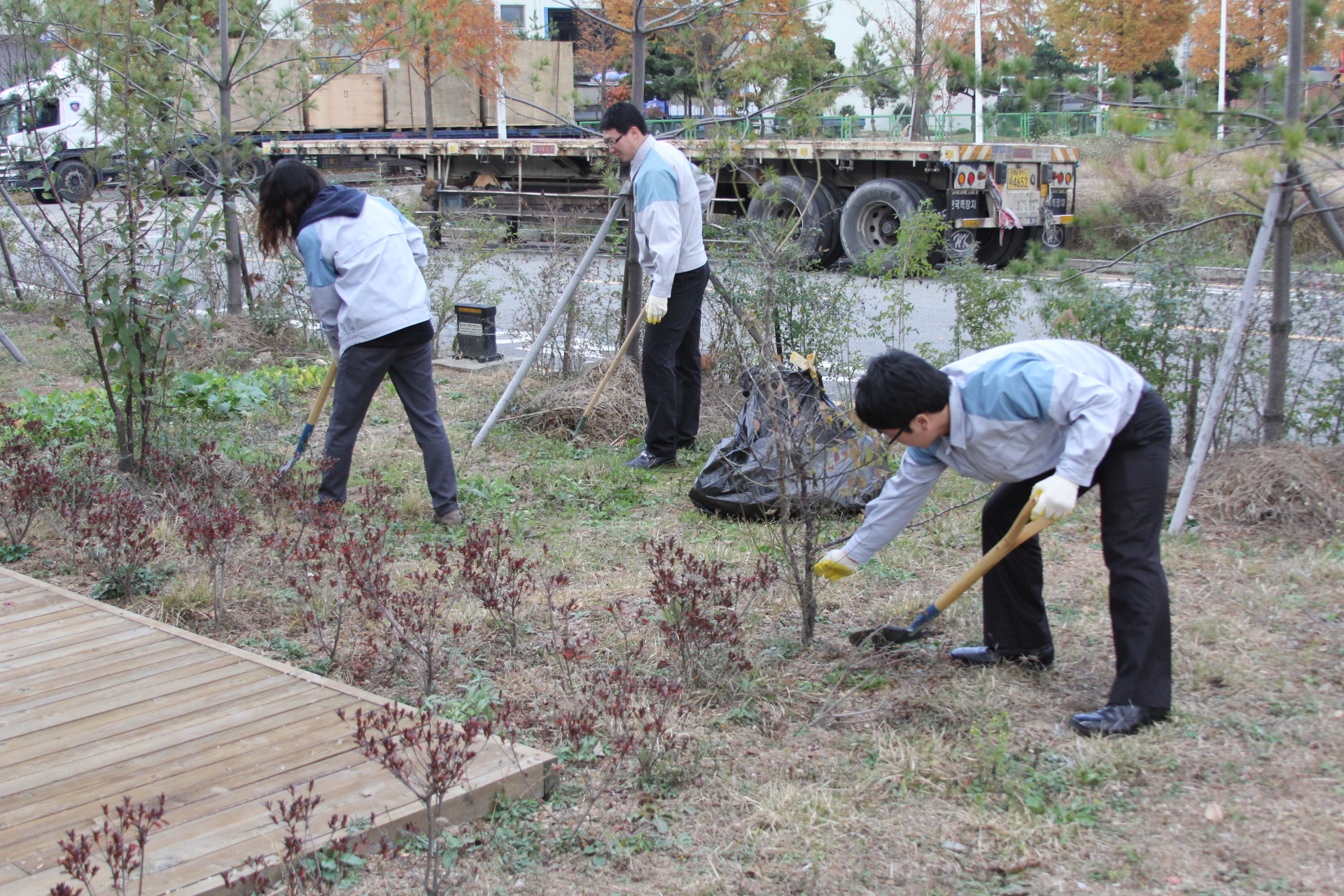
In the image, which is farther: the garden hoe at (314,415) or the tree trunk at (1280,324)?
the garden hoe at (314,415)

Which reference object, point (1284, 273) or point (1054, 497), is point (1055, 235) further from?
point (1054, 497)

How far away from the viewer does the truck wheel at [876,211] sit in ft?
38.9

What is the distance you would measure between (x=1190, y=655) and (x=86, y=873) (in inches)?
116

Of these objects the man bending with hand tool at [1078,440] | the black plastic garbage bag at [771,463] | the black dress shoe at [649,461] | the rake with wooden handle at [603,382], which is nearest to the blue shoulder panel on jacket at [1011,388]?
the man bending with hand tool at [1078,440]

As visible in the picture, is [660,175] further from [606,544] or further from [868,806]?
[868,806]

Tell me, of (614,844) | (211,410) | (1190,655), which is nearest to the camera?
(614,844)

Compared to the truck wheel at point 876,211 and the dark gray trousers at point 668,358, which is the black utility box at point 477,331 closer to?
the dark gray trousers at point 668,358

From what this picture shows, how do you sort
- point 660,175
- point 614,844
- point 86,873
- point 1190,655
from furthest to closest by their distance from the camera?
point 660,175 → point 1190,655 → point 614,844 → point 86,873

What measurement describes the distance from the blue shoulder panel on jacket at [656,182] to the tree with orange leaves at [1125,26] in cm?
1730

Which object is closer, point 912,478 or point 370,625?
point 912,478

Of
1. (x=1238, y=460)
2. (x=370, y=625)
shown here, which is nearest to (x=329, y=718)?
(x=370, y=625)

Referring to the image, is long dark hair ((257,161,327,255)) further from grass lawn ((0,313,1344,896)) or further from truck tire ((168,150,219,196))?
grass lawn ((0,313,1344,896))

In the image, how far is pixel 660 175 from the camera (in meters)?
5.31

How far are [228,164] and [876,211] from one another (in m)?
6.89
